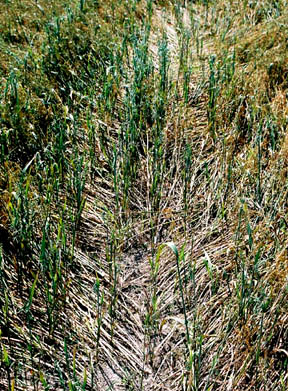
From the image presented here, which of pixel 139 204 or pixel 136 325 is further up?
pixel 139 204

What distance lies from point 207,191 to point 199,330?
922mm

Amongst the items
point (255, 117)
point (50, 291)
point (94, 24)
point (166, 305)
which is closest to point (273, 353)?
point (166, 305)

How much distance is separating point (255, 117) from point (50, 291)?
1584 millimetres

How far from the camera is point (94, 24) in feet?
12.3

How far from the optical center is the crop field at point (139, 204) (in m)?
2.04

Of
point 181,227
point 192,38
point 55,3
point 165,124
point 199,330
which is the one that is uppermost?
point 55,3

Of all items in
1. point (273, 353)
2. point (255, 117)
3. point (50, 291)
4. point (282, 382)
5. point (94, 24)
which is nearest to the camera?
point (282, 382)

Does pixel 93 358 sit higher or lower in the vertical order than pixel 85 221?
lower

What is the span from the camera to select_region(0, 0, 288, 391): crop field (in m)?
2.04

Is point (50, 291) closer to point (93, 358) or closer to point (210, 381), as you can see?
point (93, 358)

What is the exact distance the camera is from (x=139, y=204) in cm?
279

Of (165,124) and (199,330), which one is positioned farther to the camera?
(165,124)

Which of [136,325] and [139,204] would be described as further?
[139,204]

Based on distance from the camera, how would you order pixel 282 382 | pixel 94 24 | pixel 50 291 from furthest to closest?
pixel 94 24 < pixel 50 291 < pixel 282 382
